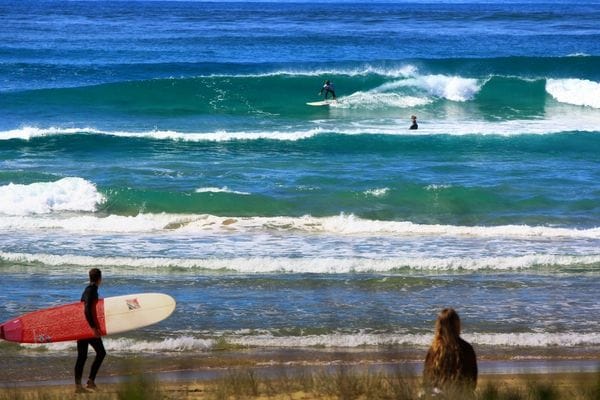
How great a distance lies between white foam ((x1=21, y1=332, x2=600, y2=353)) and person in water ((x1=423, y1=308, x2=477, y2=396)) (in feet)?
12.6

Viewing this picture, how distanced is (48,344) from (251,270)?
12.9ft

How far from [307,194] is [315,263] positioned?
17.6 feet

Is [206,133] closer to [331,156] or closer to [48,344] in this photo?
[331,156]

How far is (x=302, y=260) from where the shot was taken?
49.0ft

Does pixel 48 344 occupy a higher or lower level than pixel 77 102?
lower

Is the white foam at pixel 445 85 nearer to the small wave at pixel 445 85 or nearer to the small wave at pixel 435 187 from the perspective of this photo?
the small wave at pixel 445 85

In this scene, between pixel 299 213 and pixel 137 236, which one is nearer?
pixel 137 236

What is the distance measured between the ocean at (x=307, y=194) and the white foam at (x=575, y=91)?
0.30 feet

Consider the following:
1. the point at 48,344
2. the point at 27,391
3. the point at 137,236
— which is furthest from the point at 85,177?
the point at 27,391

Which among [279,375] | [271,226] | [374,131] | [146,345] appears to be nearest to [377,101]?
[374,131]

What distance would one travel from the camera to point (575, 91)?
3575 cm

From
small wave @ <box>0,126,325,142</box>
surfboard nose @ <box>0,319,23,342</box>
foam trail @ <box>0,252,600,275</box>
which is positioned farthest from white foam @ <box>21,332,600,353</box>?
small wave @ <box>0,126,325,142</box>

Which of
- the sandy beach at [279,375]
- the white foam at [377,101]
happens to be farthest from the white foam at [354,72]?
the sandy beach at [279,375]

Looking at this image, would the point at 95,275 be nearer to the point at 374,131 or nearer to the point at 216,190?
the point at 216,190
